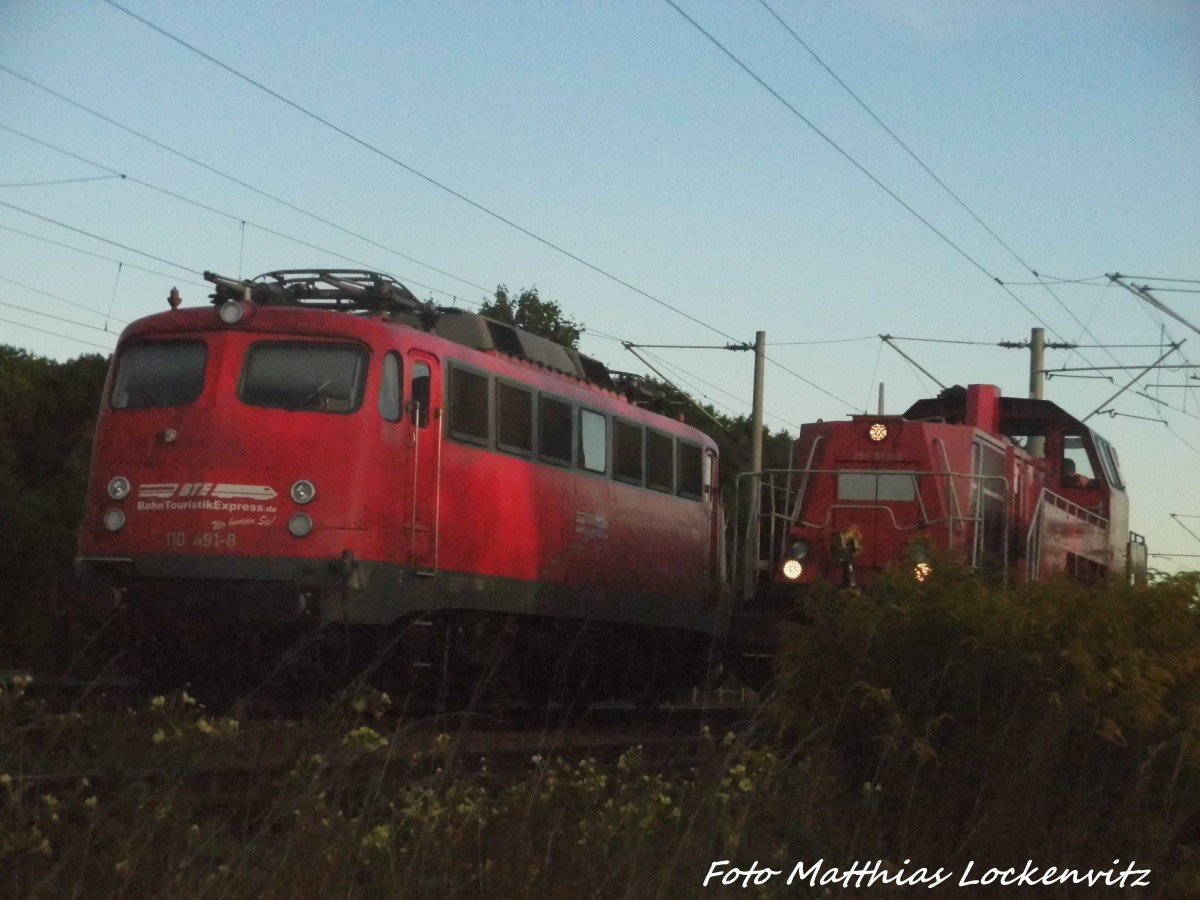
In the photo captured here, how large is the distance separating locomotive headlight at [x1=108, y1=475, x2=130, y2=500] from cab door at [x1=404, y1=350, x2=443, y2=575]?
2.07 m

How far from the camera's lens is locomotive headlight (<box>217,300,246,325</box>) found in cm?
1212

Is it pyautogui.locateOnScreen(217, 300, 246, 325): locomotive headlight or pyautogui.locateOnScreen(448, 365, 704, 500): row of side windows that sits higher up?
pyautogui.locateOnScreen(217, 300, 246, 325): locomotive headlight

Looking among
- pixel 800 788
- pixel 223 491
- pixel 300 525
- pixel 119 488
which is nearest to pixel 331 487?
pixel 300 525

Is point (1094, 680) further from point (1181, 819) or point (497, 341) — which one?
point (497, 341)

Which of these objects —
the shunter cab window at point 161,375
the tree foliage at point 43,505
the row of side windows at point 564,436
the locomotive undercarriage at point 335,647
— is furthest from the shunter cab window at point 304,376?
the tree foliage at point 43,505

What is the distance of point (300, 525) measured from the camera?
11469 mm

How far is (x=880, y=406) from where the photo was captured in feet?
57.8

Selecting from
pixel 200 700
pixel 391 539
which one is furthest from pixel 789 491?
pixel 200 700

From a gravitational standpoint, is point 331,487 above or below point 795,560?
above

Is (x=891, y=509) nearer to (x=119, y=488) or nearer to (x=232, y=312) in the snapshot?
(x=232, y=312)

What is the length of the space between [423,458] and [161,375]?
2.13m

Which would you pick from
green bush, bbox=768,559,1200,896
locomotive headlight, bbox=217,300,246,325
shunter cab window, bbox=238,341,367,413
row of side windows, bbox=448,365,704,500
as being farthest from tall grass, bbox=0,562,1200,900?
row of side windows, bbox=448,365,704,500

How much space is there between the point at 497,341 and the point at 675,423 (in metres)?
3.91

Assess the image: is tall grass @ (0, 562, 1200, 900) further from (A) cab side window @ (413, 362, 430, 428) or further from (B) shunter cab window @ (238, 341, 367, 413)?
(A) cab side window @ (413, 362, 430, 428)
